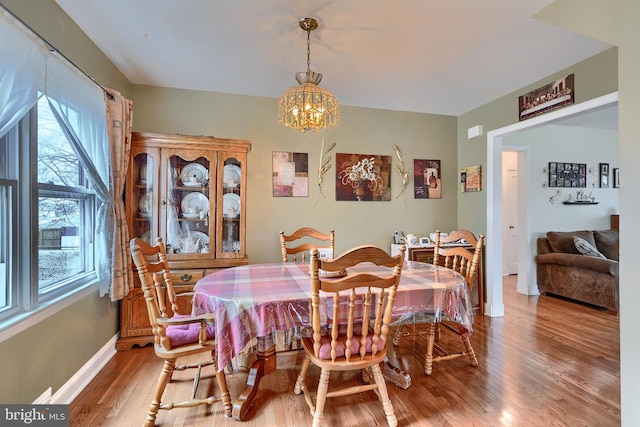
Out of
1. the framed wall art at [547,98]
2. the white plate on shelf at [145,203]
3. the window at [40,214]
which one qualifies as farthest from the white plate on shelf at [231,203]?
the framed wall art at [547,98]

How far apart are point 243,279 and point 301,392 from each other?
84 centimetres

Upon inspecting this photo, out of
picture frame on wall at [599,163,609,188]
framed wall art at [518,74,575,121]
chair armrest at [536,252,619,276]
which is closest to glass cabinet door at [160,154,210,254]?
framed wall art at [518,74,575,121]

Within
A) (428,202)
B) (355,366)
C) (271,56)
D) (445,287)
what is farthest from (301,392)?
(428,202)

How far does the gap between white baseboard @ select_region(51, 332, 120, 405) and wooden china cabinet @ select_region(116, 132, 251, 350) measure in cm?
13

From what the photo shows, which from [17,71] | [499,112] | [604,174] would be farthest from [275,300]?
[604,174]

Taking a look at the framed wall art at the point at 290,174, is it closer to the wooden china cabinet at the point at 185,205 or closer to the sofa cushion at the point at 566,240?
the wooden china cabinet at the point at 185,205

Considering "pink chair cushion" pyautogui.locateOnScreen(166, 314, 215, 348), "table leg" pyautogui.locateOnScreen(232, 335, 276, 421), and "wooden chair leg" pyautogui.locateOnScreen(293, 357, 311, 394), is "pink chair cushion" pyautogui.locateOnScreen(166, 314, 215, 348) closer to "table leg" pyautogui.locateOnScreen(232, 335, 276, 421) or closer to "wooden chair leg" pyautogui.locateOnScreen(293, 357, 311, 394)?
"table leg" pyautogui.locateOnScreen(232, 335, 276, 421)

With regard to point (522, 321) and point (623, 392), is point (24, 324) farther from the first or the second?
point (522, 321)

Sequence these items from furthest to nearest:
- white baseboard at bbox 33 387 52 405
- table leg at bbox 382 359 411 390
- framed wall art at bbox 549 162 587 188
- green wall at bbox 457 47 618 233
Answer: framed wall art at bbox 549 162 587 188 → green wall at bbox 457 47 618 233 → table leg at bbox 382 359 411 390 → white baseboard at bbox 33 387 52 405

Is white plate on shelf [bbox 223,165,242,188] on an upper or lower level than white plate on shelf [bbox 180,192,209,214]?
upper

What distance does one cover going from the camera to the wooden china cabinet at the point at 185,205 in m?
2.67

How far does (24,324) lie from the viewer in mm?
1501

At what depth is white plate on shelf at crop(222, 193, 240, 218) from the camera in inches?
118

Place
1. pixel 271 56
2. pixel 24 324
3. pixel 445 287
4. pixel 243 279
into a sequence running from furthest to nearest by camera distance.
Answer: pixel 271 56 → pixel 243 279 → pixel 445 287 → pixel 24 324
